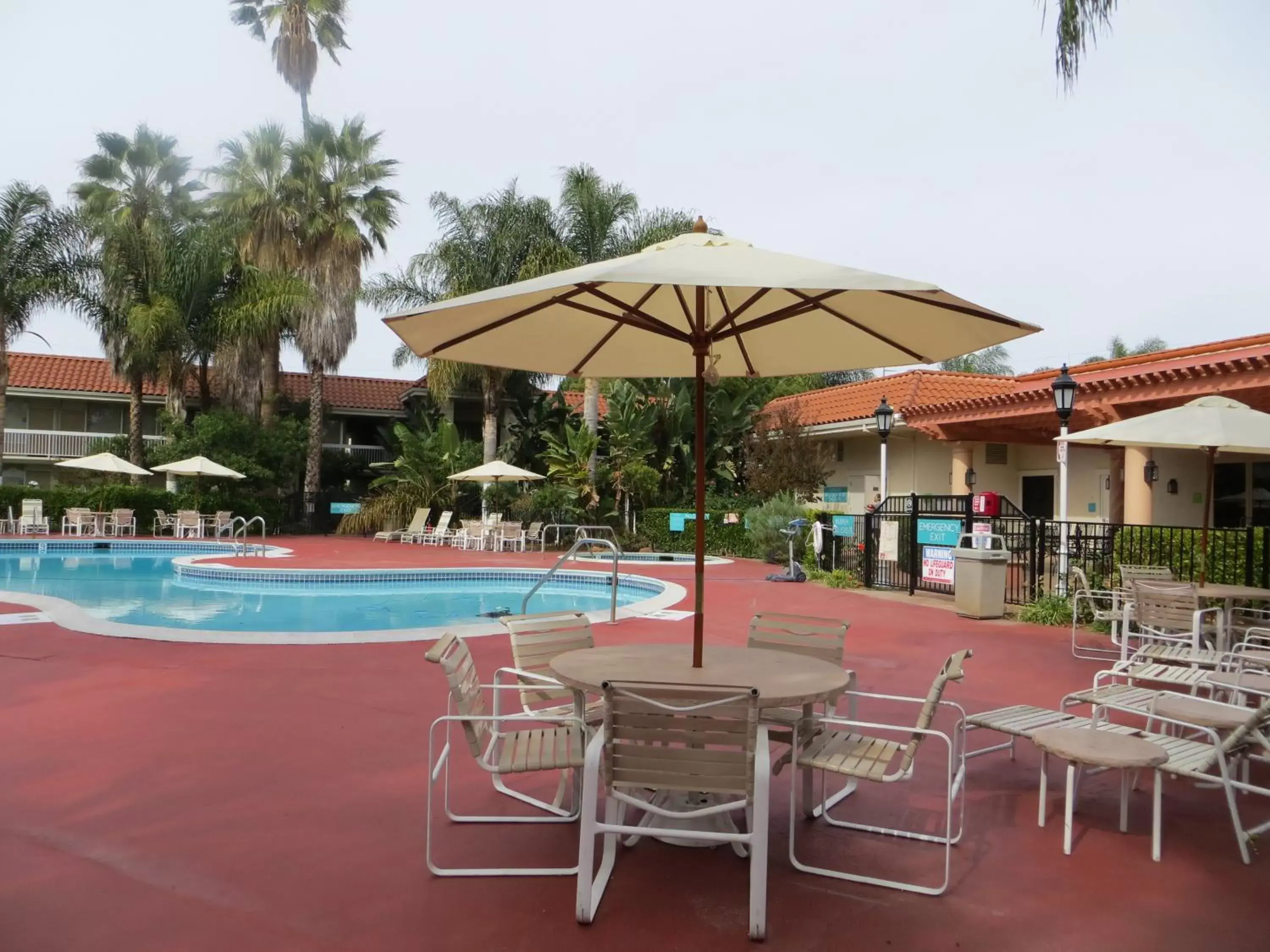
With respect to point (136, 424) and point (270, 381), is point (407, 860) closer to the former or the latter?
point (136, 424)

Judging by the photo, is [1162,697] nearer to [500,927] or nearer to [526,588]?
[500,927]

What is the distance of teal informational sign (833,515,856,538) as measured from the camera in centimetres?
1636

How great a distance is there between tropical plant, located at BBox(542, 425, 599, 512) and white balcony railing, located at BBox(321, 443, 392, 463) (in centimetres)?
1098

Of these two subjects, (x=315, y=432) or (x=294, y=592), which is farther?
(x=315, y=432)

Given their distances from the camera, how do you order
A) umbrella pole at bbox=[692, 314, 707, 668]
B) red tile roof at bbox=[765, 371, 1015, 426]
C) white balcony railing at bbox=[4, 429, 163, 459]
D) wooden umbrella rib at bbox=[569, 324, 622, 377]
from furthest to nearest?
white balcony railing at bbox=[4, 429, 163, 459]
red tile roof at bbox=[765, 371, 1015, 426]
wooden umbrella rib at bbox=[569, 324, 622, 377]
umbrella pole at bbox=[692, 314, 707, 668]

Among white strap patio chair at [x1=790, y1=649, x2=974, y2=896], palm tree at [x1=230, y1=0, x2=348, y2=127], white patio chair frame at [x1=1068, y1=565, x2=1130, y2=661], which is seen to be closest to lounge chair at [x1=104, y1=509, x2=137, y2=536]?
palm tree at [x1=230, y1=0, x2=348, y2=127]

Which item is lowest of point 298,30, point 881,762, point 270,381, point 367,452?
point 881,762

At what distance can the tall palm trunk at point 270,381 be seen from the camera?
2902cm

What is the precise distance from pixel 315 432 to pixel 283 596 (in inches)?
581

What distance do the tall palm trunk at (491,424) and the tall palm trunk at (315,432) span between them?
6.13m

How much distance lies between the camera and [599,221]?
79.4 ft

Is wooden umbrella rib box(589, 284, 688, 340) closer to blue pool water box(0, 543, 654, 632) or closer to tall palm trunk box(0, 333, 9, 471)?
blue pool water box(0, 543, 654, 632)

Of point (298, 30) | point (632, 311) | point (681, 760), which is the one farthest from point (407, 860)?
point (298, 30)

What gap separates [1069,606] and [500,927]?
10.00 m
